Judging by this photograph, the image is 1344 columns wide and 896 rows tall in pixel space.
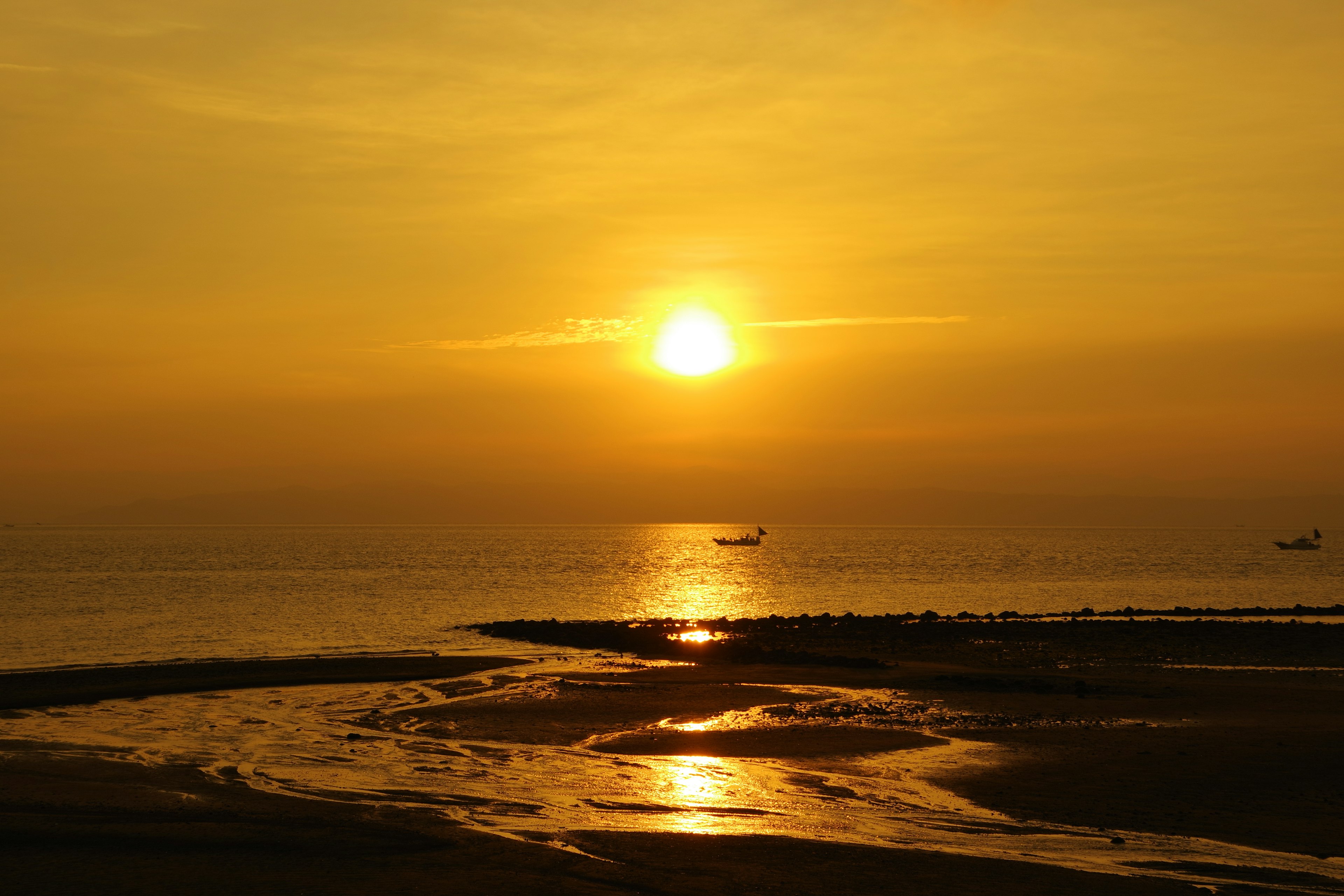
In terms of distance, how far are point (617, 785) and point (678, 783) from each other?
3.61ft

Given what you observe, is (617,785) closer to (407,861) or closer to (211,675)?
(407,861)

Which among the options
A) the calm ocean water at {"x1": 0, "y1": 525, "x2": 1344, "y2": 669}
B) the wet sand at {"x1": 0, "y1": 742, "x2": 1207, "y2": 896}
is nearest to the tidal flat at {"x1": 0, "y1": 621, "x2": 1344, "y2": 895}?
the wet sand at {"x1": 0, "y1": 742, "x2": 1207, "y2": 896}

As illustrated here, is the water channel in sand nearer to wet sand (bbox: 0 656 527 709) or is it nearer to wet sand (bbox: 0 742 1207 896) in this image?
wet sand (bbox: 0 742 1207 896)

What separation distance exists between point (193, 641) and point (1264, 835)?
2057 inches

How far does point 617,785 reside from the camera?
20.0 meters

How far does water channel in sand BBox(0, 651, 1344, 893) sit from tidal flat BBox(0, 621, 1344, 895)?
0.09 metres

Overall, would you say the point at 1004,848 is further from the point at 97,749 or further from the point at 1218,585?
the point at 1218,585

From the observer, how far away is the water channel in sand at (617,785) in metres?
15.5

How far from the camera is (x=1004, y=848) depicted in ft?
50.9

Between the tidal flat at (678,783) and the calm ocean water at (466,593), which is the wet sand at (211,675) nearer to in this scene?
the tidal flat at (678,783)

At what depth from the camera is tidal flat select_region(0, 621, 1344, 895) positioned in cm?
1425

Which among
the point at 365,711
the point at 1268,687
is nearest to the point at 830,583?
the point at 1268,687

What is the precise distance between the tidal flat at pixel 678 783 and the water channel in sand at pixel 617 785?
3.5 inches

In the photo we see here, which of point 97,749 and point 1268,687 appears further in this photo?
point 1268,687
